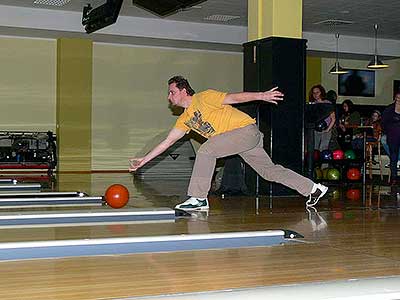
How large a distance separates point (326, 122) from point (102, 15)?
3.20m

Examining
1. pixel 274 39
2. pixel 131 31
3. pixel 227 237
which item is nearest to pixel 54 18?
pixel 131 31

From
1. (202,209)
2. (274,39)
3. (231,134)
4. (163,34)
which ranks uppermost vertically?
(163,34)

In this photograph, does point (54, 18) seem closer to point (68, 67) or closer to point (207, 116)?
point (68, 67)

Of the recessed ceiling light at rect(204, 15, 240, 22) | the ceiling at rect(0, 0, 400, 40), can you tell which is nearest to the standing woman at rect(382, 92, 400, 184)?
the ceiling at rect(0, 0, 400, 40)

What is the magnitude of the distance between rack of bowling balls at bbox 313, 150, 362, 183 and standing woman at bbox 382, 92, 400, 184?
44 cm

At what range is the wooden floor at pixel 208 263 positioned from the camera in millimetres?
2096

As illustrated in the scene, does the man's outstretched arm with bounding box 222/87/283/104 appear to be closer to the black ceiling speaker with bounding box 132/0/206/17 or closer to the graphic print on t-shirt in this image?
the graphic print on t-shirt

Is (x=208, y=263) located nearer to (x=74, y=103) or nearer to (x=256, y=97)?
(x=256, y=97)

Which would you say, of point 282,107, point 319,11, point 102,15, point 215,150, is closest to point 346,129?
point 319,11

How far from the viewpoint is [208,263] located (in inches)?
98.8

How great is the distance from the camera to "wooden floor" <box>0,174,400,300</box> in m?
2.10

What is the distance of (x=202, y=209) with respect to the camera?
184 inches

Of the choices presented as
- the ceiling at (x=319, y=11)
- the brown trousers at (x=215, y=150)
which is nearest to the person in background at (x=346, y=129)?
the ceiling at (x=319, y=11)

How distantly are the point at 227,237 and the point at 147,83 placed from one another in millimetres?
10368
